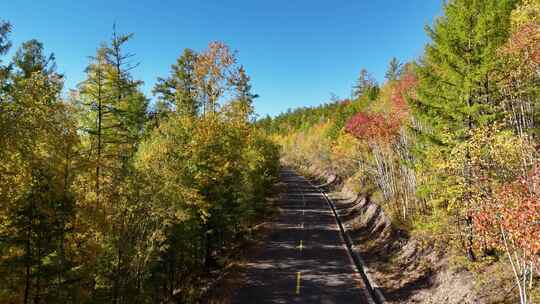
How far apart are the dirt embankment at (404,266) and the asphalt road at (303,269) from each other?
1.25 metres

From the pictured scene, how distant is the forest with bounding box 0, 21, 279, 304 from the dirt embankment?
9.13m

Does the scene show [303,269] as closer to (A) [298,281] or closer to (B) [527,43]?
(A) [298,281]

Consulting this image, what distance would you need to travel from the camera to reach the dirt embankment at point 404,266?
481 inches

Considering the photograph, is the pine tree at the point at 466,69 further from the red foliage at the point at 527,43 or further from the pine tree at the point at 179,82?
the pine tree at the point at 179,82

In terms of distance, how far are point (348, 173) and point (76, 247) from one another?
40.9 metres

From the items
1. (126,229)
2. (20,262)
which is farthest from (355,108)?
(20,262)

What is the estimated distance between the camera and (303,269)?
1783cm

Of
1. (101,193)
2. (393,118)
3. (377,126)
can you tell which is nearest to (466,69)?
(393,118)

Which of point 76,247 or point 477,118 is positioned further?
point 477,118

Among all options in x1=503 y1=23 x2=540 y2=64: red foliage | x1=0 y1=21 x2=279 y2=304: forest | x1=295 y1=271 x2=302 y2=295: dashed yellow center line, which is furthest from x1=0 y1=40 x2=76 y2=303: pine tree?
x1=503 y1=23 x2=540 y2=64: red foliage

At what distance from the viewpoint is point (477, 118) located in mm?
12188

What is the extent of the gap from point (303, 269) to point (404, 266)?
5262 mm

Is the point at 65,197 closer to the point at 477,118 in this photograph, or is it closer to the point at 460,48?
the point at 477,118

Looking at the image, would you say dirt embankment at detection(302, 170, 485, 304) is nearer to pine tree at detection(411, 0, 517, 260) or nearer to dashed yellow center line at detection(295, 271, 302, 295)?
pine tree at detection(411, 0, 517, 260)
